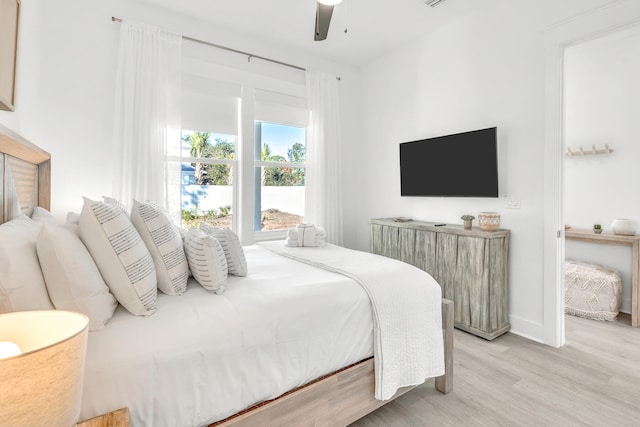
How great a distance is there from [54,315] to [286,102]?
345 centimetres

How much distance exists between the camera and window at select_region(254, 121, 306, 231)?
375cm

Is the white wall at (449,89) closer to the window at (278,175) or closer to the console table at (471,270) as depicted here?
the console table at (471,270)

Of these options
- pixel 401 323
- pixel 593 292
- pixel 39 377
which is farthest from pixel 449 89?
pixel 39 377

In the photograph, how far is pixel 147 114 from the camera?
9.46 ft

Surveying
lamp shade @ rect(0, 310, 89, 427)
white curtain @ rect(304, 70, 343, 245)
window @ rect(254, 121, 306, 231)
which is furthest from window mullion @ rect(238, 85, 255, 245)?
lamp shade @ rect(0, 310, 89, 427)

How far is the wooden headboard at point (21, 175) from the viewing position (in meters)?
1.26

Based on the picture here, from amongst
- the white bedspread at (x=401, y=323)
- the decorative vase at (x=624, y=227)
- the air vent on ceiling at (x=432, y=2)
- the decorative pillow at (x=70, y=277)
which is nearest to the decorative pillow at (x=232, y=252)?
the white bedspread at (x=401, y=323)

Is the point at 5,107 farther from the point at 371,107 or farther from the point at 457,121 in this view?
the point at 371,107

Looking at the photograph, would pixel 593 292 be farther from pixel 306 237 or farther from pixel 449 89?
pixel 306 237

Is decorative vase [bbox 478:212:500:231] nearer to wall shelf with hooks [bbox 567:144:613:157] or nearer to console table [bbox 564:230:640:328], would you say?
console table [bbox 564:230:640:328]

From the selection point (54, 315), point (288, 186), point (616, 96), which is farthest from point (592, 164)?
point (54, 315)

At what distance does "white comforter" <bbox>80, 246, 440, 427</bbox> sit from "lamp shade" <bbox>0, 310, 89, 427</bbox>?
0.30m

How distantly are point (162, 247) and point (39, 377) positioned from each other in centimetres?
93

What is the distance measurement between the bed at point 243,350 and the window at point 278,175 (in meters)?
2.02
